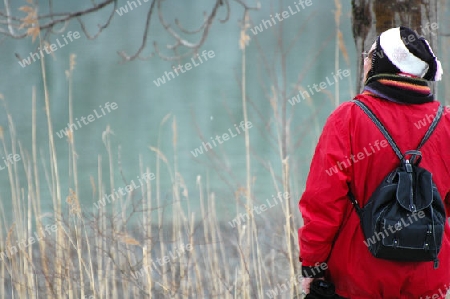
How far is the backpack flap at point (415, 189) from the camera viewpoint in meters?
1.70

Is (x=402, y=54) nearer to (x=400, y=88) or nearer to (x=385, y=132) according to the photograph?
(x=400, y=88)

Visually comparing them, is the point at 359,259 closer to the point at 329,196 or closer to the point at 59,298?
the point at 329,196

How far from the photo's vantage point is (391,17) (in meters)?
2.35

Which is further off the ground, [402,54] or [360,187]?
[402,54]

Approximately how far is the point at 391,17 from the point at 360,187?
2.67 ft

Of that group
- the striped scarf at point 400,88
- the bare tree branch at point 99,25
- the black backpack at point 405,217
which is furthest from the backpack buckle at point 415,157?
the bare tree branch at point 99,25

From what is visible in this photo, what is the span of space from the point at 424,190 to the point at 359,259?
0.77 ft

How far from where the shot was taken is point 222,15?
39.4 ft

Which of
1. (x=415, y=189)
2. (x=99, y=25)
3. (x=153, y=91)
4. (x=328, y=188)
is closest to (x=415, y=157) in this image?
(x=415, y=189)

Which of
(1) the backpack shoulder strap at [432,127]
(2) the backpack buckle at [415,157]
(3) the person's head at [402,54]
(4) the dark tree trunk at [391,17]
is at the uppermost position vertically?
(4) the dark tree trunk at [391,17]

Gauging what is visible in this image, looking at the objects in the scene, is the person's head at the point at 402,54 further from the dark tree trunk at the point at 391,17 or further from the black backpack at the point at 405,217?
the dark tree trunk at the point at 391,17

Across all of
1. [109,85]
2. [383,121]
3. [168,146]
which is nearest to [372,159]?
[383,121]

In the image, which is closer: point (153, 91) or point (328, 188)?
point (328, 188)

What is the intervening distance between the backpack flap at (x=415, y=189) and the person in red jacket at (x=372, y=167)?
0.06 metres
